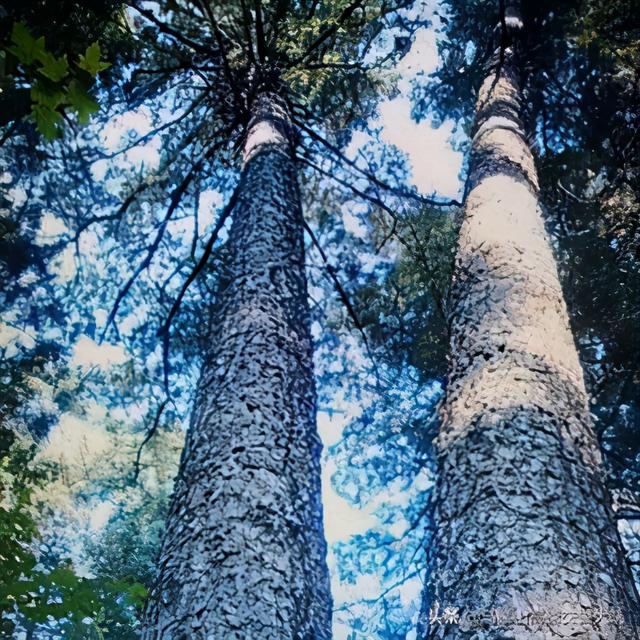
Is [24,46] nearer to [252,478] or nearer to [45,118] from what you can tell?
[45,118]

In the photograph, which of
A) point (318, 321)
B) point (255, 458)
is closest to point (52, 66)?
point (255, 458)

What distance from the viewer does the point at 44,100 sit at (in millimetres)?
1594

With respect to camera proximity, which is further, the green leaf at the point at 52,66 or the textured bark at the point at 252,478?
the textured bark at the point at 252,478

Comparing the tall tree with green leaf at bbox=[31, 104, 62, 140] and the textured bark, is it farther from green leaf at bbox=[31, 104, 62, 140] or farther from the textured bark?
green leaf at bbox=[31, 104, 62, 140]

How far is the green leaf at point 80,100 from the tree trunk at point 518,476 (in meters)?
1.89

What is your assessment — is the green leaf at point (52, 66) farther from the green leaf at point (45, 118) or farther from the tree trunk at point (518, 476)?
the tree trunk at point (518, 476)

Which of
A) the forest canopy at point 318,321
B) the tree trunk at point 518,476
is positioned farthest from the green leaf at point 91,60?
the tree trunk at point 518,476

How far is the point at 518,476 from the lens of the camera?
2.12 meters

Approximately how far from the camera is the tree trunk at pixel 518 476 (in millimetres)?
1770

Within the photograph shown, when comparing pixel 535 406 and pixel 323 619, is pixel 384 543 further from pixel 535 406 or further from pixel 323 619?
pixel 535 406

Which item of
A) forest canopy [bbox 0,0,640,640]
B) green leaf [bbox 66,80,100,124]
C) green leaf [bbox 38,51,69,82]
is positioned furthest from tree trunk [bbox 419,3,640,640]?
green leaf [bbox 38,51,69,82]

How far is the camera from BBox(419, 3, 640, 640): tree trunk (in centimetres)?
177

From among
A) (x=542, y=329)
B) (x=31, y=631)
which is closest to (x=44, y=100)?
(x=542, y=329)

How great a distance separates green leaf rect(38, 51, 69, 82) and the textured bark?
66.7 inches
